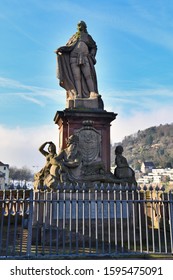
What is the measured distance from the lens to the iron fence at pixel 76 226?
6312mm

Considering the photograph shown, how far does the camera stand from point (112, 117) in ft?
35.1

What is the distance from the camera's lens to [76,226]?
657 cm

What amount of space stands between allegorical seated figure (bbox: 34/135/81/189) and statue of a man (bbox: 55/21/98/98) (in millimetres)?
2584

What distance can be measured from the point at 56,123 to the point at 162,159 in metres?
139

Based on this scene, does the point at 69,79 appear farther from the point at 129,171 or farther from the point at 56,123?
the point at 129,171

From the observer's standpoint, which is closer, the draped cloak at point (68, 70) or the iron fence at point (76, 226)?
the iron fence at point (76, 226)

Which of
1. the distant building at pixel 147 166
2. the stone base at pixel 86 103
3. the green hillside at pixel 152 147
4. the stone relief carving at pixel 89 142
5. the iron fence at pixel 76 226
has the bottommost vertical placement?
the iron fence at pixel 76 226

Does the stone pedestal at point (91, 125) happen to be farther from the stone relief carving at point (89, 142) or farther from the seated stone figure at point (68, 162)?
the seated stone figure at point (68, 162)

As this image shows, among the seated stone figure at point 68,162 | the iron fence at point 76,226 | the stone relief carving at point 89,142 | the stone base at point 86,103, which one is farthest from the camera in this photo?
the stone base at point 86,103

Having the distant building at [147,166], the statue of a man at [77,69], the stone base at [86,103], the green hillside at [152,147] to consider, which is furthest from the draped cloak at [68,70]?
the distant building at [147,166]

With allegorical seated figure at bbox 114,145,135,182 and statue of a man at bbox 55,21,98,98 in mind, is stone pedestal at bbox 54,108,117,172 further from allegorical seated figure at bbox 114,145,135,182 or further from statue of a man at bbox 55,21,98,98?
statue of a man at bbox 55,21,98,98

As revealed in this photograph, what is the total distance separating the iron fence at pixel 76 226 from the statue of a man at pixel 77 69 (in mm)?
4852

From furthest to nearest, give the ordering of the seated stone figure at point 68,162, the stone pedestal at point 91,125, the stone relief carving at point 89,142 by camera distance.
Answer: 1. the stone pedestal at point 91,125
2. the stone relief carving at point 89,142
3. the seated stone figure at point 68,162
